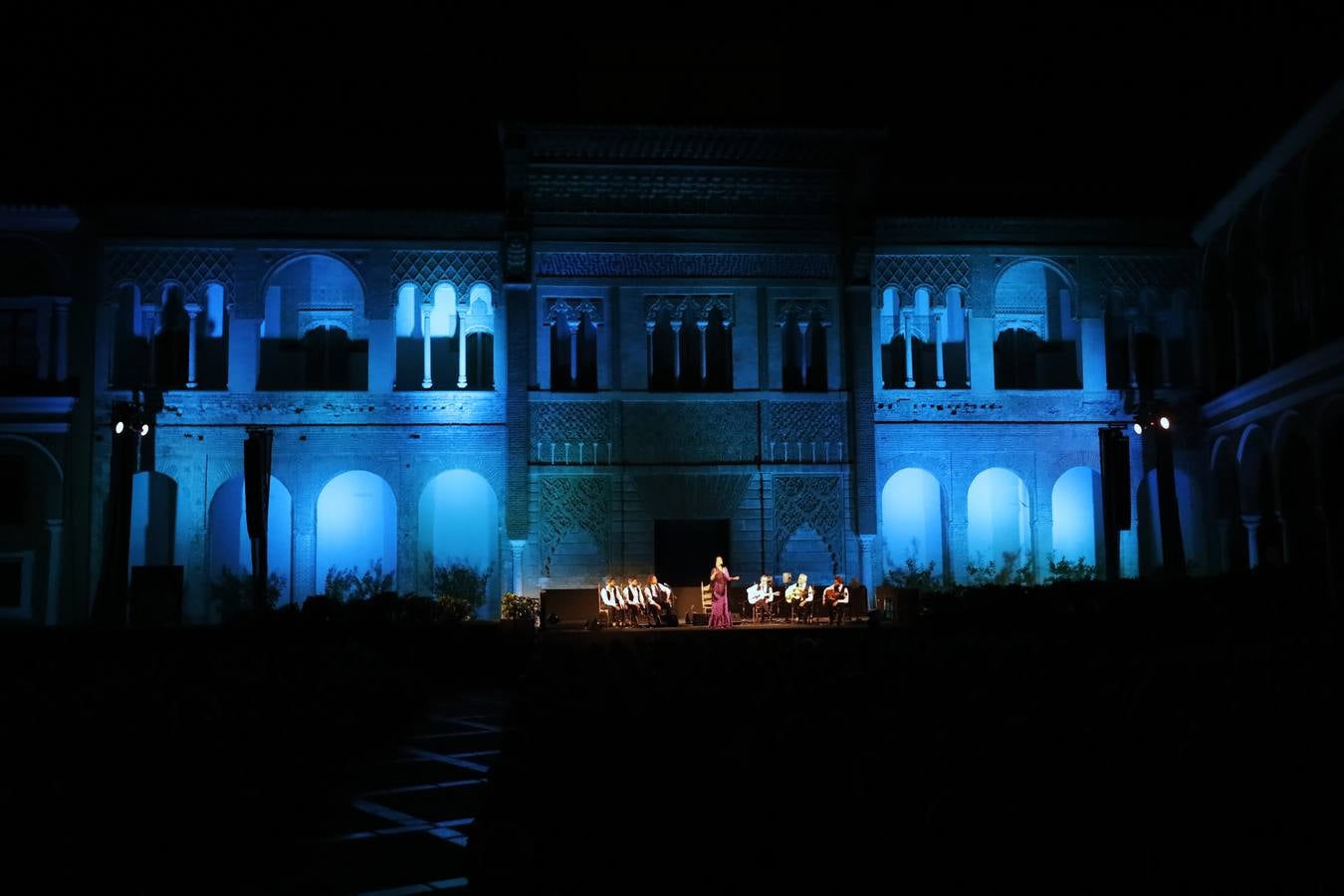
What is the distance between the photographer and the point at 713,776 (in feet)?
16.8

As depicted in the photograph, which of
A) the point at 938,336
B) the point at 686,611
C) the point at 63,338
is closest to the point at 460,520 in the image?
the point at 686,611

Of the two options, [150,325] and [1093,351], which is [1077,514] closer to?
[1093,351]

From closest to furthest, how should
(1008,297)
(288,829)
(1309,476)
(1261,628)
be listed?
(288,829) < (1261,628) < (1309,476) < (1008,297)

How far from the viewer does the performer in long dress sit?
22.1 m

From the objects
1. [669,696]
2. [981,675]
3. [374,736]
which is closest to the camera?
[669,696]

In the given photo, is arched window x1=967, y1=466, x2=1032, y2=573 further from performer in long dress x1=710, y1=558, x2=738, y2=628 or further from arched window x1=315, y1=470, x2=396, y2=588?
arched window x1=315, y1=470, x2=396, y2=588

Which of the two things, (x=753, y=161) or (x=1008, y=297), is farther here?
(x=1008, y=297)

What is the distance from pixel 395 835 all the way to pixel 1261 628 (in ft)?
42.4

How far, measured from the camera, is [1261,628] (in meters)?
15.6

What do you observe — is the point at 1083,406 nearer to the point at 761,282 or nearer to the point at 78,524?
the point at 761,282

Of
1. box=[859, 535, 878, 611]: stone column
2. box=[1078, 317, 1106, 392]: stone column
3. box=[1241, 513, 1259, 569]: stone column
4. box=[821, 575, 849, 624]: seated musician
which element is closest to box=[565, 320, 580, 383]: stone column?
box=[859, 535, 878, 611]: stone column

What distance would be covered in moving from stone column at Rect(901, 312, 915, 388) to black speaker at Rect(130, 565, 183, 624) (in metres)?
16.5

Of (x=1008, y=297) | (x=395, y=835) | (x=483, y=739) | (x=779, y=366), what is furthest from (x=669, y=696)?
(x=1008, y=297)

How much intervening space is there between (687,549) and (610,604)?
310 cm
